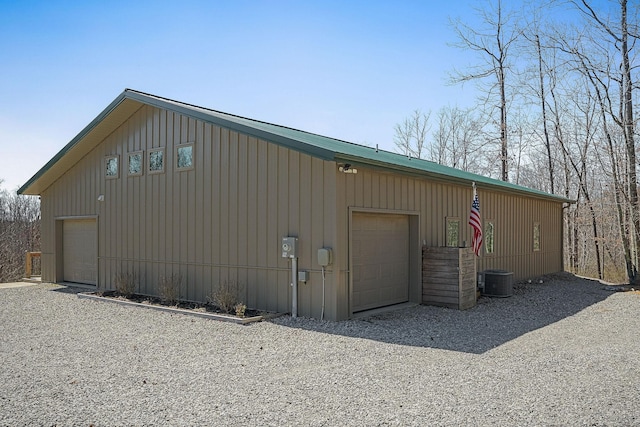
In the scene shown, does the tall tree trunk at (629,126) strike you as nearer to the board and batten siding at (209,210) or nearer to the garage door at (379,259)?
the garage door at (379,259)

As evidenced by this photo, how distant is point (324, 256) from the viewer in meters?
7.89

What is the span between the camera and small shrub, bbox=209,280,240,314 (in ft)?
29.3

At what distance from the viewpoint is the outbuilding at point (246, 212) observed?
8.26m

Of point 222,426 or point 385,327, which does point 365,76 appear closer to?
point 385,327

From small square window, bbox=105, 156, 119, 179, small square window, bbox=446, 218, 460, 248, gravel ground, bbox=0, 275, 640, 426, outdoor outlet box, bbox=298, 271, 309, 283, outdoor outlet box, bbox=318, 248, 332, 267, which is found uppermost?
small square window, bbox=105, 156, 119, 179

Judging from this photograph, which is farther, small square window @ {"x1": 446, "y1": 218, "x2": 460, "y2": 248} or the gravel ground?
small square window @ {"x1": 446, "y1": 218, "x2": 460, "y2": 248}

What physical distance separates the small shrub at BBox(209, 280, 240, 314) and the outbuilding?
16cm

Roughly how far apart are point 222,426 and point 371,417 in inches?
44.8

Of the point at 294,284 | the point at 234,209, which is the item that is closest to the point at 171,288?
the point at 234,209

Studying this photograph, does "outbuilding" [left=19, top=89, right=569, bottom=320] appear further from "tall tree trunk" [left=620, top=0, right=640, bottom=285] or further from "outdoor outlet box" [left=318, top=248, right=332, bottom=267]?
"tall tree trunk" [left=620, top=0, right=640, bottom=285]

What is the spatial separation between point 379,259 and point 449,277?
1.44m

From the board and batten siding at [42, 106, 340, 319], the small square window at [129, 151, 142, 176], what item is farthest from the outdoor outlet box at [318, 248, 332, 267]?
the small square window at [129, 151, 142, 176]

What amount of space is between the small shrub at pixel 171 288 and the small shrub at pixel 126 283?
88 cm

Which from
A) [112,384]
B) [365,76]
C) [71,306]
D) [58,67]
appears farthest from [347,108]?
[112,384]
